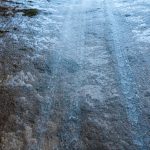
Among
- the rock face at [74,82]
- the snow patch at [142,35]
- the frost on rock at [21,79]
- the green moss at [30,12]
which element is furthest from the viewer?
the green moss at [30,12]

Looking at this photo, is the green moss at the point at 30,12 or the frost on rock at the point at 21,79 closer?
the frost on rock at the point at 21,79

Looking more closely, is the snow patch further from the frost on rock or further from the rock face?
the frost on rock

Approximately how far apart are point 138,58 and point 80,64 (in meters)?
1.06

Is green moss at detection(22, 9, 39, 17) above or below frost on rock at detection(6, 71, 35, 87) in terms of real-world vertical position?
above

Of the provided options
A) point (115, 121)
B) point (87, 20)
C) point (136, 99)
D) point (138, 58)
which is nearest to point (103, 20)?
point (87, 20)

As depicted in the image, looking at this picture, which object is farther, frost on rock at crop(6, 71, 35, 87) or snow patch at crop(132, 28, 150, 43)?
snow patch at crop(132, 28, 150, 43)

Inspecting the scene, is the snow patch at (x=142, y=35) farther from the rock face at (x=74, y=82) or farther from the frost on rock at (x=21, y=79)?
the frost on rock at (x=21, y=79)

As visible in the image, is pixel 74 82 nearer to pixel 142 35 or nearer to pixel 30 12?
pixel 142 35

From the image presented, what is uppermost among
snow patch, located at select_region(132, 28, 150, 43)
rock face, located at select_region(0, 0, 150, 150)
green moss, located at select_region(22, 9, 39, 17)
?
green moss, located at select_region(22, 9, 39, 17)

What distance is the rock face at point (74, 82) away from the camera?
2990 mm

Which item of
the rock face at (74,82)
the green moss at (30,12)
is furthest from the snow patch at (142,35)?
the green moss at (30,12)

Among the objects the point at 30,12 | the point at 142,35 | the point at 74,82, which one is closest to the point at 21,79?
the point at 74,82

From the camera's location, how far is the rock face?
2.99 meters

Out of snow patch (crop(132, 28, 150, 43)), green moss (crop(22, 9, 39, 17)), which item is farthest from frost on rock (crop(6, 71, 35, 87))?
green moss (crop(22, 9, 39, 17))
